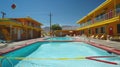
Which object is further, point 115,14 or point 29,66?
point 115,14

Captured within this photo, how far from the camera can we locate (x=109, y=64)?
8.27 meters

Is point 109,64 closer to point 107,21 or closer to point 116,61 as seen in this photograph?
point 116,61

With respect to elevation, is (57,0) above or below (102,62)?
above

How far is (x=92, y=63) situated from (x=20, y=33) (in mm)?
24828

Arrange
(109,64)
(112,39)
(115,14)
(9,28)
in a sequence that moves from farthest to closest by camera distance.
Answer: (9,28) → (112,39) → (115,14) → (109,64)

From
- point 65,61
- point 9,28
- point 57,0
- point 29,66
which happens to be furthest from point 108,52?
point 9,28

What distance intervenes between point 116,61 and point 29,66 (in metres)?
4.47

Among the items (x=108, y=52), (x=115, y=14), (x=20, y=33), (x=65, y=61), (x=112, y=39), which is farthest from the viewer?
(x=20, y=33)

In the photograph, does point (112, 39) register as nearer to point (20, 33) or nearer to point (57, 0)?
point (57, 0)

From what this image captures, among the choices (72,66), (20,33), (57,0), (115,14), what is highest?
(57,0)

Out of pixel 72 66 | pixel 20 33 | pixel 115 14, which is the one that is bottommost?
pixel 72 66

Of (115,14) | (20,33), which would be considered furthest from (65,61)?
(20,33)

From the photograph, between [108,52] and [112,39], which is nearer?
[108,52]

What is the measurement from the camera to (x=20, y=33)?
3170cm
